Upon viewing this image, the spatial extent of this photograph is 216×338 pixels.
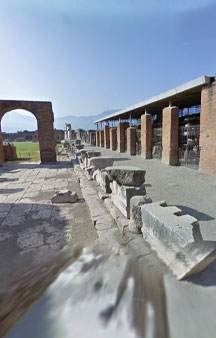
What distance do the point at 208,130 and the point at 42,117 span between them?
33.4 feet

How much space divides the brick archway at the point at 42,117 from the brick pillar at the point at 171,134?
7686mm

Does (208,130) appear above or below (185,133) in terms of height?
below

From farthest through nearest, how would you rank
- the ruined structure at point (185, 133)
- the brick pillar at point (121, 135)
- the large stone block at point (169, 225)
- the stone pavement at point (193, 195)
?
the brick pillar at point (121, 135) → the ruined structure at point (185, 133) → the stone pavement at point (193, 195) → the large stone block at point (169, 225)

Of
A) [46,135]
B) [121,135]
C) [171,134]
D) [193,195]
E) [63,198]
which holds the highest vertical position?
[121,135]

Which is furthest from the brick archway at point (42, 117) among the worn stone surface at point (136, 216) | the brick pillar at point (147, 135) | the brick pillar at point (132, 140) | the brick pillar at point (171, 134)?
the worn stone surface at point (136, 216)

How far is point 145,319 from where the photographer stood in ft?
3.81

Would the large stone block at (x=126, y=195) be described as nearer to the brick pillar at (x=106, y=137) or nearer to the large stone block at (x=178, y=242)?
the large stone block at (x=178, y=242)

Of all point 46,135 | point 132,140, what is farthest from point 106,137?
point 46,135

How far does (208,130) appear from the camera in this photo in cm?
627

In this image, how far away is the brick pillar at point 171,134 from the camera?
8508 millimetres

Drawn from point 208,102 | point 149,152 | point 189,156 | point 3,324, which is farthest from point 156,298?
point 149,152

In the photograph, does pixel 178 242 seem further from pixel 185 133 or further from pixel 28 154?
pixel 28 154

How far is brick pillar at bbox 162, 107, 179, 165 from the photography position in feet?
27.9

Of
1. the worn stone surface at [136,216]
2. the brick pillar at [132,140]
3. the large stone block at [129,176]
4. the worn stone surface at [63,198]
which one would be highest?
the brick pillar at [132,140]
